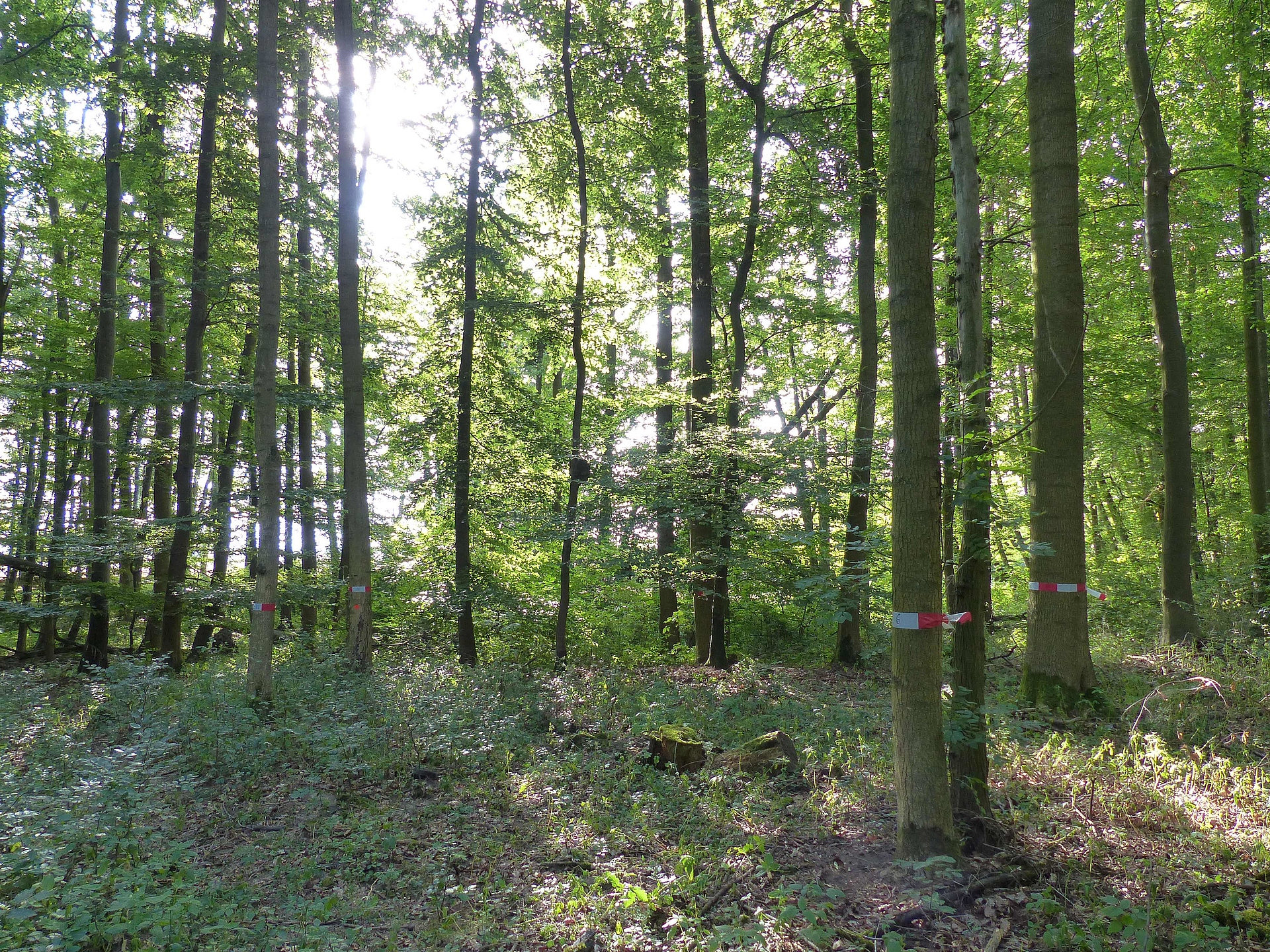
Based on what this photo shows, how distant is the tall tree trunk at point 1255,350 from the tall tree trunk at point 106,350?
18.9 m

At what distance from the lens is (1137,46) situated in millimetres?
8680

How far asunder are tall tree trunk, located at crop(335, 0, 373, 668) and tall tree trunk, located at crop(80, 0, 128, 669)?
13.3ft

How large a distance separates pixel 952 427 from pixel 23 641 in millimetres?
18343

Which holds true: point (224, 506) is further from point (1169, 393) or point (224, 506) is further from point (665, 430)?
point (1169, 393)

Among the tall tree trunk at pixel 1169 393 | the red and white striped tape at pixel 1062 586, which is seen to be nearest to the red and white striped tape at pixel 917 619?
the red and white striped tape at pixel 1062 586

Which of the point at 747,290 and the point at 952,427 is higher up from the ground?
the point at 747,290

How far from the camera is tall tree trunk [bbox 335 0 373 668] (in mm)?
10266

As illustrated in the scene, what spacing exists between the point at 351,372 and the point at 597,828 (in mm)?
7980

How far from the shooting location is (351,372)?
33.9 feet

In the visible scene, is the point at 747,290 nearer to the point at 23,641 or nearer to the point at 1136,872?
the point at 1136,872

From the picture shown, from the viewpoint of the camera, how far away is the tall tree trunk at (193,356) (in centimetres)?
1122

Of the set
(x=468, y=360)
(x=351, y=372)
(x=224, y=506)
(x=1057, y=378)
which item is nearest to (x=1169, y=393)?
(x=1057, y=378)

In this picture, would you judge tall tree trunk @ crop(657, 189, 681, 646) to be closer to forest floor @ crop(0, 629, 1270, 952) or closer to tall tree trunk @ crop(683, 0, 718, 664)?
tall tree trunk @ crop(683, 0, 718, 664)

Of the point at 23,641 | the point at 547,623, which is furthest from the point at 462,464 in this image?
the point at 23,641
